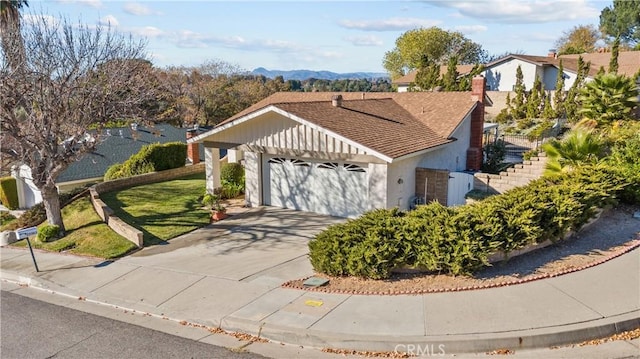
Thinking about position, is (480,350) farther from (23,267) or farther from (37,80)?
(37,80)

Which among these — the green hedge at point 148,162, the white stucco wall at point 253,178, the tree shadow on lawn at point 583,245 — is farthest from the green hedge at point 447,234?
the green hedge at point 148,162

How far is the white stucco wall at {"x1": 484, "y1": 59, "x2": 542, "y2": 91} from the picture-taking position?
39656 millimetres

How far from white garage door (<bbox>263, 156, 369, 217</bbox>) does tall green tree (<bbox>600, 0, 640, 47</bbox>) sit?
6082cm

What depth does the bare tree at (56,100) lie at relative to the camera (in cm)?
1505

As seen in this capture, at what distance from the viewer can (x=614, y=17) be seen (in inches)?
2645

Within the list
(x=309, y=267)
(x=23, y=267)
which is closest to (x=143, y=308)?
(x=309, y=267)

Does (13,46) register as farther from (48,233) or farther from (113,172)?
(113,172)

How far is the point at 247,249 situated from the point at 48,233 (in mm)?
7097

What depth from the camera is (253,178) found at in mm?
18234

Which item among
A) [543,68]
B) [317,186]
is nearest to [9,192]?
[317,186]

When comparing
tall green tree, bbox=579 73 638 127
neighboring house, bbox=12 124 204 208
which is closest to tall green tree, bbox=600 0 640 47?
tall green tree, bbox=579 73 638 127

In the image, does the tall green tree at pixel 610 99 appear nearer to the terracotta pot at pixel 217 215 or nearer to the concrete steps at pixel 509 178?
the concrete steps at pixel 509 178

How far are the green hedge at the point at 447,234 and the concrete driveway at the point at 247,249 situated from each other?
1515mm

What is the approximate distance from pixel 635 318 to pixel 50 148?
15716 mm
